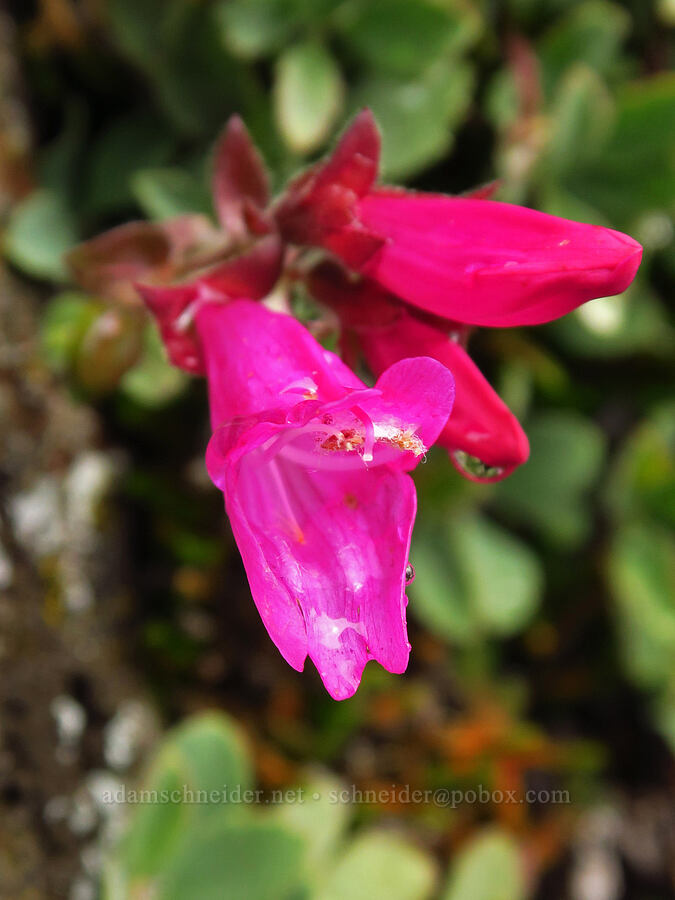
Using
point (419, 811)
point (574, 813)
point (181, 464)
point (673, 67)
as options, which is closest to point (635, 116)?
point (673, 67)

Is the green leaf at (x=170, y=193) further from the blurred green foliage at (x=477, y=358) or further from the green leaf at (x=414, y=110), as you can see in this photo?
the green leaf at (x=414, y=110)

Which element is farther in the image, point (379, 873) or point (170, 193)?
point (379, 873)

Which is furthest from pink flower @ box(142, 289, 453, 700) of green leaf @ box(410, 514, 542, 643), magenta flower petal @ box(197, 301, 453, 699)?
green leaf @ box(410, 514, 542, 643)

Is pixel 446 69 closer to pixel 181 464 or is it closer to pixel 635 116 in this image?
pixel 635 116

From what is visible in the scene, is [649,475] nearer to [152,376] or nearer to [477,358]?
[477,358]

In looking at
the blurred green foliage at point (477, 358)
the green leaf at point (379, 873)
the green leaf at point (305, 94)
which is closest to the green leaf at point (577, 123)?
the blurred green foliage at point (477, 358)

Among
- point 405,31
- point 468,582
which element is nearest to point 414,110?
point 405,31
